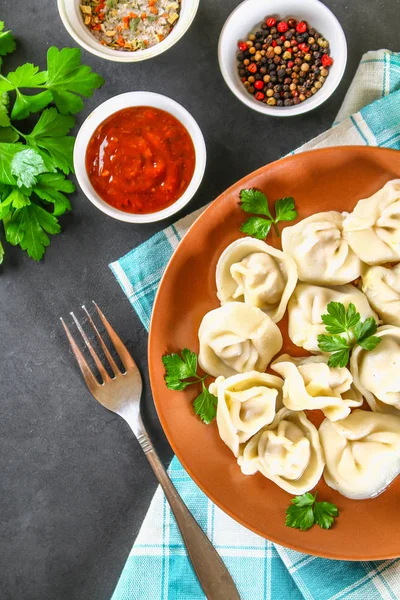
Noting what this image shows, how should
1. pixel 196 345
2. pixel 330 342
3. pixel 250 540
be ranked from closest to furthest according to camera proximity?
1. pixel 330 342
2. pixel 196 345
3. pixel 250 540

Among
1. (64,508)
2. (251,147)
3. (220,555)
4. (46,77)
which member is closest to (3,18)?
(46,77)

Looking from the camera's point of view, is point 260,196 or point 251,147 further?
point 251,147

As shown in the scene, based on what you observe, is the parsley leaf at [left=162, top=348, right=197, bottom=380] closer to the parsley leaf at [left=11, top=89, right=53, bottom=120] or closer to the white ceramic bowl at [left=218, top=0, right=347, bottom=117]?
the white ceramic bowl at [left=218, top=0, right=347, bottom=117]

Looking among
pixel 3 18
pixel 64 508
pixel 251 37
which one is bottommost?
pixel 64 508

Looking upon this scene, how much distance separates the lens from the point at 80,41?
2.28 m

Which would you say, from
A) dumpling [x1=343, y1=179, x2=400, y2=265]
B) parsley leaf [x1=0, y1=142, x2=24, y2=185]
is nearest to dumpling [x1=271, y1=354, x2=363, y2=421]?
dumpling [x1=343, y1=179, x2=400, y2=265]

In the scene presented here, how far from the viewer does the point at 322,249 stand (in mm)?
2182

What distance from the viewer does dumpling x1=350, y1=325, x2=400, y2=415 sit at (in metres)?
2.12

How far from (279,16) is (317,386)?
4.87 feet

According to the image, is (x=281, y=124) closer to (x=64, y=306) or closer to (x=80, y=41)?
(x=80, y=41)

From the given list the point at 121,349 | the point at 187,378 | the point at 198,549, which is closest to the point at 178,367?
the point at 187,378

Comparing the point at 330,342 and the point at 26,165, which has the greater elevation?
the point at 26,165

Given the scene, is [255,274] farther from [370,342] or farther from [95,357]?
[95,357]

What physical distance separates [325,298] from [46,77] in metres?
1.38
